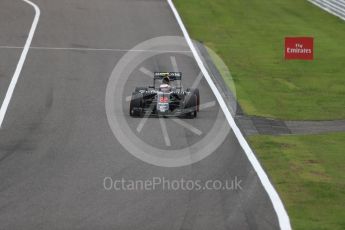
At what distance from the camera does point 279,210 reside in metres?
16.2

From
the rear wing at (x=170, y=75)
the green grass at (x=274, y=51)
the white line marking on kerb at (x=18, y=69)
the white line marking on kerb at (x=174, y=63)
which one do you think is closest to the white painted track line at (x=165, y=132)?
the rear wing at (x=170, y=75)

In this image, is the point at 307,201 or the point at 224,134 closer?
the point at 307,201

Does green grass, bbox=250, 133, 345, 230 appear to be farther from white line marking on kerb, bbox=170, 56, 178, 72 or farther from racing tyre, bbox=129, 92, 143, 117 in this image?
white line marking on kerb, bbox=170, 56, 178, 72

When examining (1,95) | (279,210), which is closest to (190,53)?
(1,95)

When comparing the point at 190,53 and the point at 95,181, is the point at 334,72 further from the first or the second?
the point at 95,181

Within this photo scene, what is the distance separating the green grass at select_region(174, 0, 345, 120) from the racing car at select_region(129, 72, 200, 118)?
6.47ft

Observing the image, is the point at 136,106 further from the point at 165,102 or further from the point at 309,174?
the point at 309,174

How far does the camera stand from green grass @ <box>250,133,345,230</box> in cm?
1602

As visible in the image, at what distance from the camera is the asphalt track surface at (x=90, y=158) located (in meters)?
15.5

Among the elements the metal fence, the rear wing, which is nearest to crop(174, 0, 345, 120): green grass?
the metal fence

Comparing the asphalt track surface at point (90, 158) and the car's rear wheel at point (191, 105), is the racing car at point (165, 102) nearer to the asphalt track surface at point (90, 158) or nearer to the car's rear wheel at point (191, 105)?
the car's rear wheel at point (191, 105)

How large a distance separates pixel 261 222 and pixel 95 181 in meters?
3.81

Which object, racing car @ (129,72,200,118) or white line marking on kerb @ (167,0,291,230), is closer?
white line marking on kerb @ (167,0,291,230)

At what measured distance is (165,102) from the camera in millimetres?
23938
